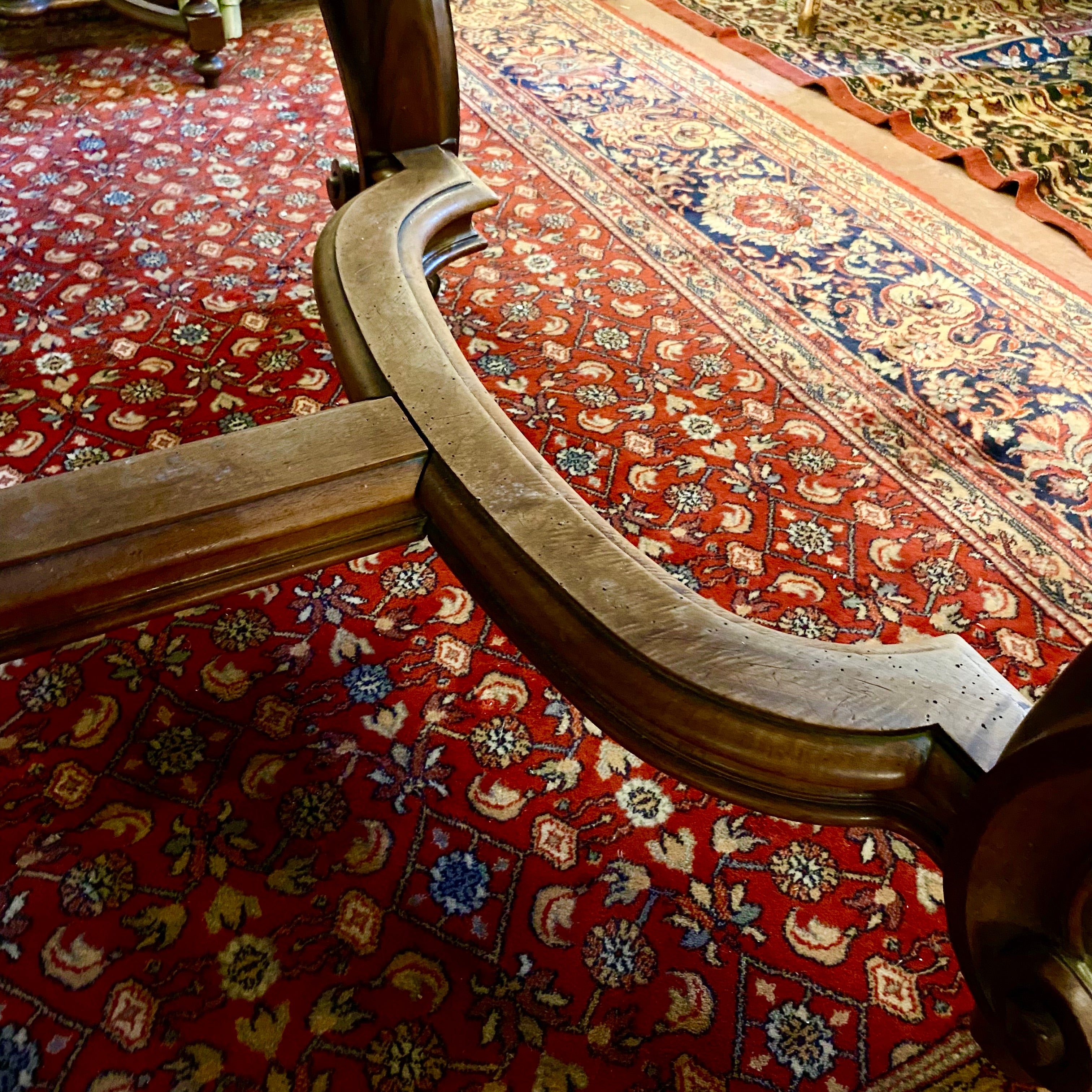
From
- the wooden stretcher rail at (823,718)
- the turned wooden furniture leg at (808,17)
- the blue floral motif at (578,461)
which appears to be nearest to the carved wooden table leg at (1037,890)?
the wooden stretcher rail at (823,718)

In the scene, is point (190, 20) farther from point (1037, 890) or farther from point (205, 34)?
point (1037, 890)

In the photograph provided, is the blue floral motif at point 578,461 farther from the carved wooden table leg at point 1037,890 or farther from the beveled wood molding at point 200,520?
the carved wooden table leg at point 1037,890

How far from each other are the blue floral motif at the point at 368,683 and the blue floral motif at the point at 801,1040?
2.15ft

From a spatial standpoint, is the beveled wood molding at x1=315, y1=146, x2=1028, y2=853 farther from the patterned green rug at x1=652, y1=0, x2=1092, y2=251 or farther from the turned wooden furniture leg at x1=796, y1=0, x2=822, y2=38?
the turned wooden furniture leg at x1=796, y1=0, x2=822, y2=38

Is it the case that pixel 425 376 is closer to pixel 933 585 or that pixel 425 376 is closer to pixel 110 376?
pixel 933 585

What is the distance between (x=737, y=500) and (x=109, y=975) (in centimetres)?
119

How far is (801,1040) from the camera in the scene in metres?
1.00

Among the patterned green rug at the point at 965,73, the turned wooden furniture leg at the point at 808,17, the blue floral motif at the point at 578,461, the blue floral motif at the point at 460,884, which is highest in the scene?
the turned wooden furniture leg at the point at 808,17

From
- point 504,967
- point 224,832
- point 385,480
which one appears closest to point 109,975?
point 224,832

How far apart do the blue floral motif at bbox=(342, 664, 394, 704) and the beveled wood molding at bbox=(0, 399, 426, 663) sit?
0.35m

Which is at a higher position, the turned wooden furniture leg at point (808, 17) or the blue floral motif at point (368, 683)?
the turned wooden furniture leg at point (808, 17)

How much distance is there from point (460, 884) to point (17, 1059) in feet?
1.60

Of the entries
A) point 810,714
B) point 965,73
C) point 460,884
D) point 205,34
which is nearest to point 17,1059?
point 460,884

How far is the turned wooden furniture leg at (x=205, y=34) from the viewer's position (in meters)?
→ 2.87
